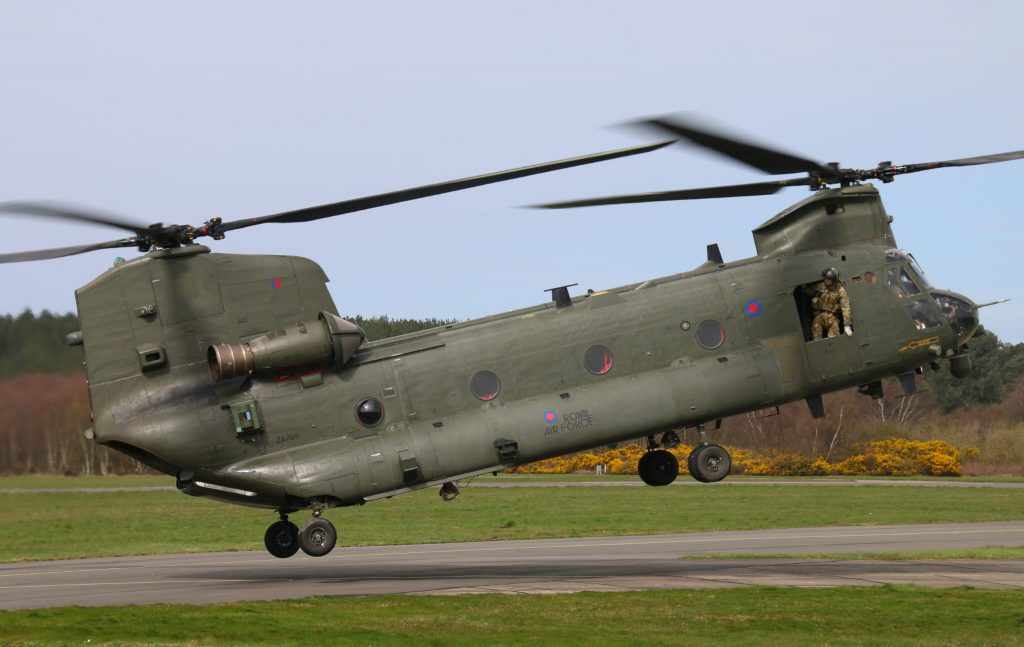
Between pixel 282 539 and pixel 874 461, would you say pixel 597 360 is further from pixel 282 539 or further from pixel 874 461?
pixel 874 461

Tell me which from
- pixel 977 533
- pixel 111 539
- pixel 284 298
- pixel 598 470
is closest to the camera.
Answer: pixel 284 298

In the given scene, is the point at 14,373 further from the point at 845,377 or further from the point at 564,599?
the point at 845,377

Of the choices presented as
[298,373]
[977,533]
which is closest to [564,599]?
[298,373]

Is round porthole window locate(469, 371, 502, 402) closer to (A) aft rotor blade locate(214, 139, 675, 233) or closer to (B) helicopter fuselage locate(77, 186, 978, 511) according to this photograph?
(B) helicopter fuselage locate(77, 186, 978, 511)

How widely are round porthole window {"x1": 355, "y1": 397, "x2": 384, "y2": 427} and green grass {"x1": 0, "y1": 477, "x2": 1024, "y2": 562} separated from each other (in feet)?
53.0

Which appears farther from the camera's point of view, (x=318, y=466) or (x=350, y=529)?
(x=350, y=529)

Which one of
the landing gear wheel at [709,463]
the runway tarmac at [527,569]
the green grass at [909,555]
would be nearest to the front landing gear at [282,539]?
the runway tarmac at [527,569]

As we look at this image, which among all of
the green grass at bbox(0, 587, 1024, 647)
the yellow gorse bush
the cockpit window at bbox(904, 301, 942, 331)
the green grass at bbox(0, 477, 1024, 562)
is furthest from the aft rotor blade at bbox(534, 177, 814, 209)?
the yellow gorse bush

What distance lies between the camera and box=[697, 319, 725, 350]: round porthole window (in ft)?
74.4

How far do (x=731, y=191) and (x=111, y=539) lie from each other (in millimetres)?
28520

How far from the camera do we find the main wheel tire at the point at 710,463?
2242 cm

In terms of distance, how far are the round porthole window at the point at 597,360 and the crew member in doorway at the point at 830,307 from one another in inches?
Answer: 168

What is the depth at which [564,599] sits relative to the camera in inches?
813

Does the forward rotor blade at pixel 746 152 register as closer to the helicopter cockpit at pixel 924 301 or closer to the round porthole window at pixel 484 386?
the helicopter cockpit at pixel 924 301
